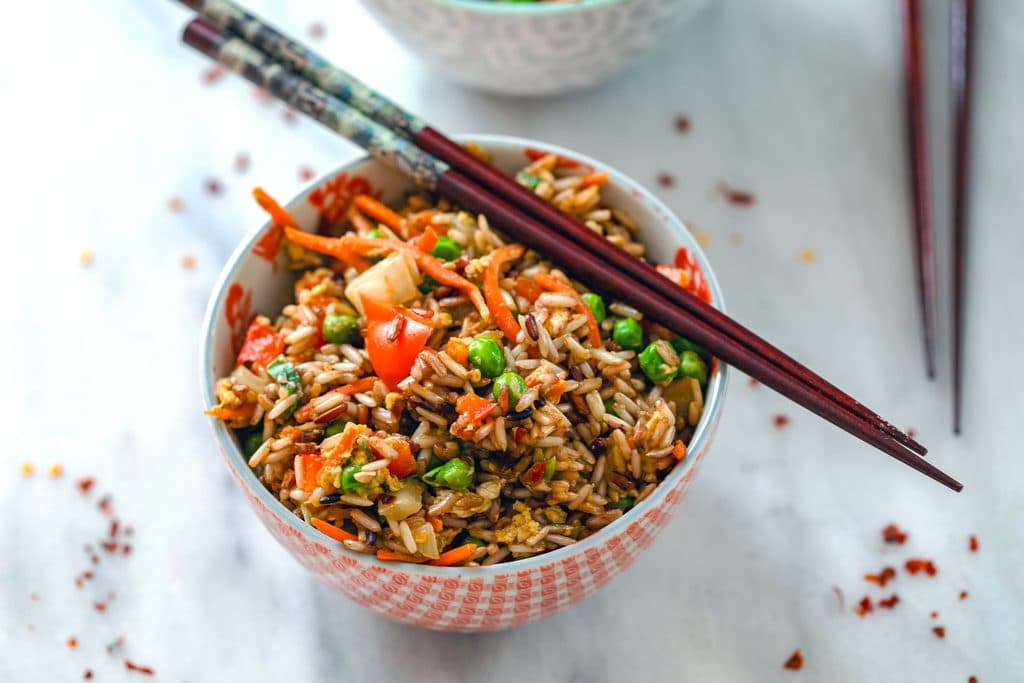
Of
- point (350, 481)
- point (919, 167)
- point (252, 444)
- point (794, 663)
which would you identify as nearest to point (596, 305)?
point (350, 481)

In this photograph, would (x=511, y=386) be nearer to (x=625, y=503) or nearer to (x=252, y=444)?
(x=625, y=503)

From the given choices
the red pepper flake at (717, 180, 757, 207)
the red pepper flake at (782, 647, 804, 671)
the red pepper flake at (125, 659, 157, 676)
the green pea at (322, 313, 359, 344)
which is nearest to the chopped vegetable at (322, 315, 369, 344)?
the green pea at (322, 313, 359, 344)

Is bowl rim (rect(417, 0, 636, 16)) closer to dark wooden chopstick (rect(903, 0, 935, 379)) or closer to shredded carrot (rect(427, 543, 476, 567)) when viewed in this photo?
dark wooden chopstick (rect(903, 0, 935, 379))

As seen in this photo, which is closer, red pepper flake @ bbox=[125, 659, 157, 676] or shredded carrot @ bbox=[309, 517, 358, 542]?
shredded carrot @ bbox=[309, 517, 358, 542]

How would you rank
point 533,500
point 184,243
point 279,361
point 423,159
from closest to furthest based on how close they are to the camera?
point 533,500 → point 279,361 → point 423,159 → point 184,243

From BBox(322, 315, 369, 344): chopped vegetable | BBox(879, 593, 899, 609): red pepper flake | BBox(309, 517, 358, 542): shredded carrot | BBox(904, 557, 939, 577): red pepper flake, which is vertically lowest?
BBox(879, 593, 899, 609): red pepper flake

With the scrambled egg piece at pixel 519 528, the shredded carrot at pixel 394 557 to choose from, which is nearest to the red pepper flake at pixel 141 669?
the shredded carrot at pixel 394 557

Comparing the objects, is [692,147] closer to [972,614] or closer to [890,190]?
[890,190]

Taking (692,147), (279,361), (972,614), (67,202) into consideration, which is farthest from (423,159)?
(972,614)
